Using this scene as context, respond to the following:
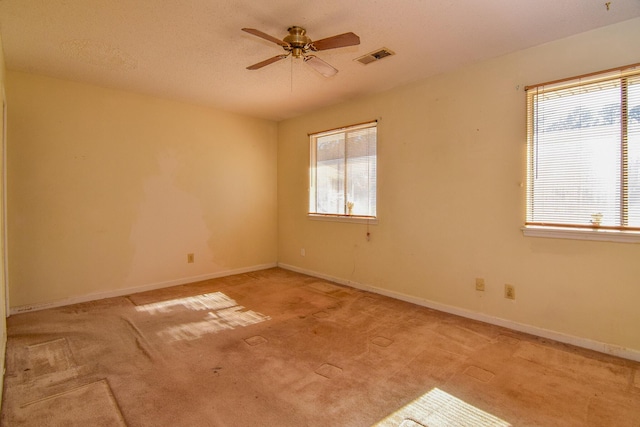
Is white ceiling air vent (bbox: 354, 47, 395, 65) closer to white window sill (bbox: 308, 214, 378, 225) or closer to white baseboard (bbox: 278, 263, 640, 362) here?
white window sill (bbox: 308, 214, 378, 225)

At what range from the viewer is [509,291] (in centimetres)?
291

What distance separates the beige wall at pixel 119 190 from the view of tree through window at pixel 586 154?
12.6 ft

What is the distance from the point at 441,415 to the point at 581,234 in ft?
6.12

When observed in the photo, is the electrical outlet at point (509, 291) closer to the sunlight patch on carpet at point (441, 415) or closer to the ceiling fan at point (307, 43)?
the sunlight patch on carpet at point (441, 415)

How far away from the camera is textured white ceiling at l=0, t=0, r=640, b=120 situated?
7.13ft

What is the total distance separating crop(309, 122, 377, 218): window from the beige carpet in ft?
4.86

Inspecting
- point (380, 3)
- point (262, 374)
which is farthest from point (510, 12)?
point (262, 374)

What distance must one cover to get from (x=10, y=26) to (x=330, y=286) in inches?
156

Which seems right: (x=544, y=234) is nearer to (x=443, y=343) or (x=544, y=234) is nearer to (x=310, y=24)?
(x=443, y=343)

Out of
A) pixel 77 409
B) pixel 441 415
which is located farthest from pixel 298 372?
pixel 77 409

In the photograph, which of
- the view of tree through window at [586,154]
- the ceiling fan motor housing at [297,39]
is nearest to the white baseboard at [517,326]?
the view of tree through window at [586,154]

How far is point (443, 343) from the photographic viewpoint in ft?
8.59

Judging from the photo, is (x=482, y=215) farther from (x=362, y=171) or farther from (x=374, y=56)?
(x=374, y=56)

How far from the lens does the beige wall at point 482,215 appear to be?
245 centimetres
